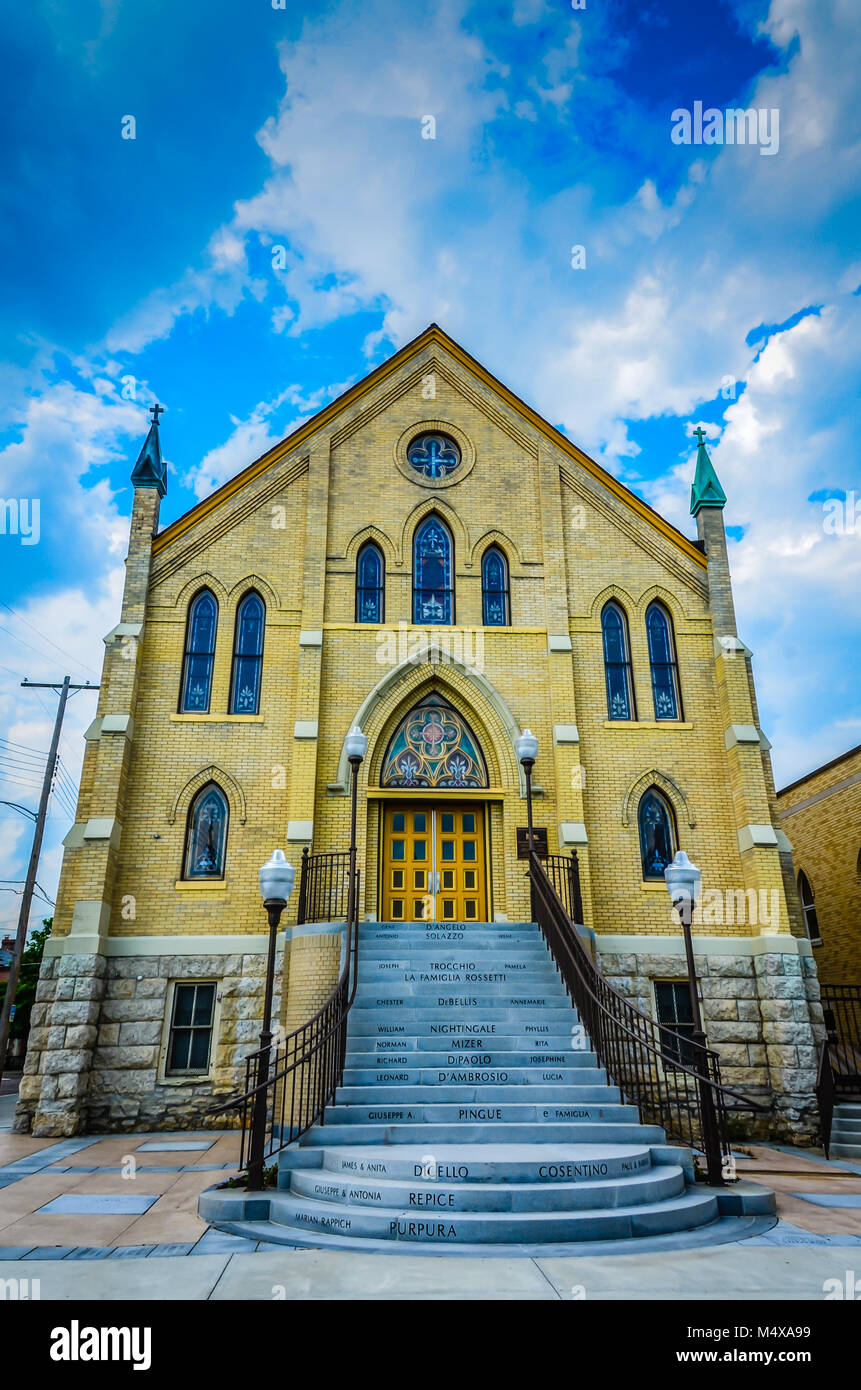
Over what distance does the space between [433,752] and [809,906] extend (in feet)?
38.2

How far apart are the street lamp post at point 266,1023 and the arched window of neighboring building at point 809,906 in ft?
51.5

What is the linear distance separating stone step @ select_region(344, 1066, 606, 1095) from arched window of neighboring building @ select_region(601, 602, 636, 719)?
23.7 feet

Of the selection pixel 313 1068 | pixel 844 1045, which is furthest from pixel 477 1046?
pixel 844 1045

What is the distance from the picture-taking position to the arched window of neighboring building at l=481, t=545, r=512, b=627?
16016 millimetres

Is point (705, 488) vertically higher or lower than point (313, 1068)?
higher

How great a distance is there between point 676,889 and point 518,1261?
4.21m

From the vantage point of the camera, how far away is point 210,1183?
898cm

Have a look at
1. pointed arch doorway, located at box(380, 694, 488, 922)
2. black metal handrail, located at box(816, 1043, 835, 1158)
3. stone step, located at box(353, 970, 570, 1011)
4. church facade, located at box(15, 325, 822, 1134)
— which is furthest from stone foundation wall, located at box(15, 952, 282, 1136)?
black metal handrail, located at box(816, 1043, 835, 1158)

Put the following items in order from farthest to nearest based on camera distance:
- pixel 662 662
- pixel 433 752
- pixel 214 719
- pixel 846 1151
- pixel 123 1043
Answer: pixel 662 662, pixel 433 752, pixel 214 719, pixel 123 1043, pixel 846 1151

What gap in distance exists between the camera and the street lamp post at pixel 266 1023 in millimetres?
7695

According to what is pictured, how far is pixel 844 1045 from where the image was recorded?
14555 millimetres

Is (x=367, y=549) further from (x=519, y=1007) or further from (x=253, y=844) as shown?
(x=519, y=1007)

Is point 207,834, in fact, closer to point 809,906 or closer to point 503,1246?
point 503,1246

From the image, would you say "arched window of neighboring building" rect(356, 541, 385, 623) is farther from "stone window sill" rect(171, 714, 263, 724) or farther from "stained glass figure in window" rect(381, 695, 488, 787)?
"stone window sill" rect(171, 714, 263, 724)
